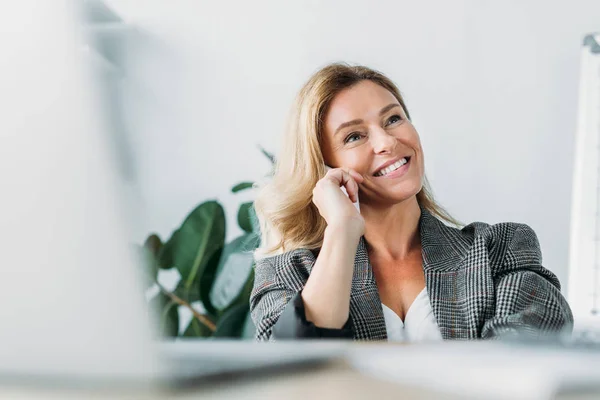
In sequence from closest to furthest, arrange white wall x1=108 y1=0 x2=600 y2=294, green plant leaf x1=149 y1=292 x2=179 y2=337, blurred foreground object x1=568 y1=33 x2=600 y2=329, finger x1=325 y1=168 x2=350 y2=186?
finger x1=325 y1=168 x2=350 y2=186 → blurred foreground object x1=568 y1=33 x2=600 y2=329 → green plant leaf x1=149 y1=292 x2=179 y2=337 → white wall x1=108 y1=0 x2=600 y2=294

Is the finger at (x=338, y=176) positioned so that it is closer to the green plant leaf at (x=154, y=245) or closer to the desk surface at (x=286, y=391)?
the green plant leaf at (x=154, y=245)

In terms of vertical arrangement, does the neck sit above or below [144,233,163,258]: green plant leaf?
above

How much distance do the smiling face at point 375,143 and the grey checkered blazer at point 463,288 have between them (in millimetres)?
121

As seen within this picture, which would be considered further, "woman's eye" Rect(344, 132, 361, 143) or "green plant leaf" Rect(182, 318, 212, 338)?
"green plant leaf" Rect(182, 318, 212, 338)

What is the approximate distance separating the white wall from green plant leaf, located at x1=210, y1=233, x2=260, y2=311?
617mm

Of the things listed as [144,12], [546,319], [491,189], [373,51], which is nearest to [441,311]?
[546,319]

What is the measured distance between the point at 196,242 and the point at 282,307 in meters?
0.82

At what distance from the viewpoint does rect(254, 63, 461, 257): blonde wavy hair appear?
144 centimetres

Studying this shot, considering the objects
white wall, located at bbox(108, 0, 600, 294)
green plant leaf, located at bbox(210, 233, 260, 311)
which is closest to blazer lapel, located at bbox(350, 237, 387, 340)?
green plant leaf, located at bbox(210, 233, 260, 311)

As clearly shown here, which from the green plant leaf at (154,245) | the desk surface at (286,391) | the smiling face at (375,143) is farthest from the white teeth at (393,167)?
the desk surface at (286,391)

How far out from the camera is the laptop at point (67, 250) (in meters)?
0.17

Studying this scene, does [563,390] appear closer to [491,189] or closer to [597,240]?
[597,240]

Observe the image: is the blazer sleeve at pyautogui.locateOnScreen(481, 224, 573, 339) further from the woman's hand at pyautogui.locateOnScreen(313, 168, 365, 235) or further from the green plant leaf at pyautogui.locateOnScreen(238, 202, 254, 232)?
the green plant leaf at pyautogui.locateOnScreen(238, 202, 254, 232)

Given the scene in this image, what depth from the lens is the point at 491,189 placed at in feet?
7.78
